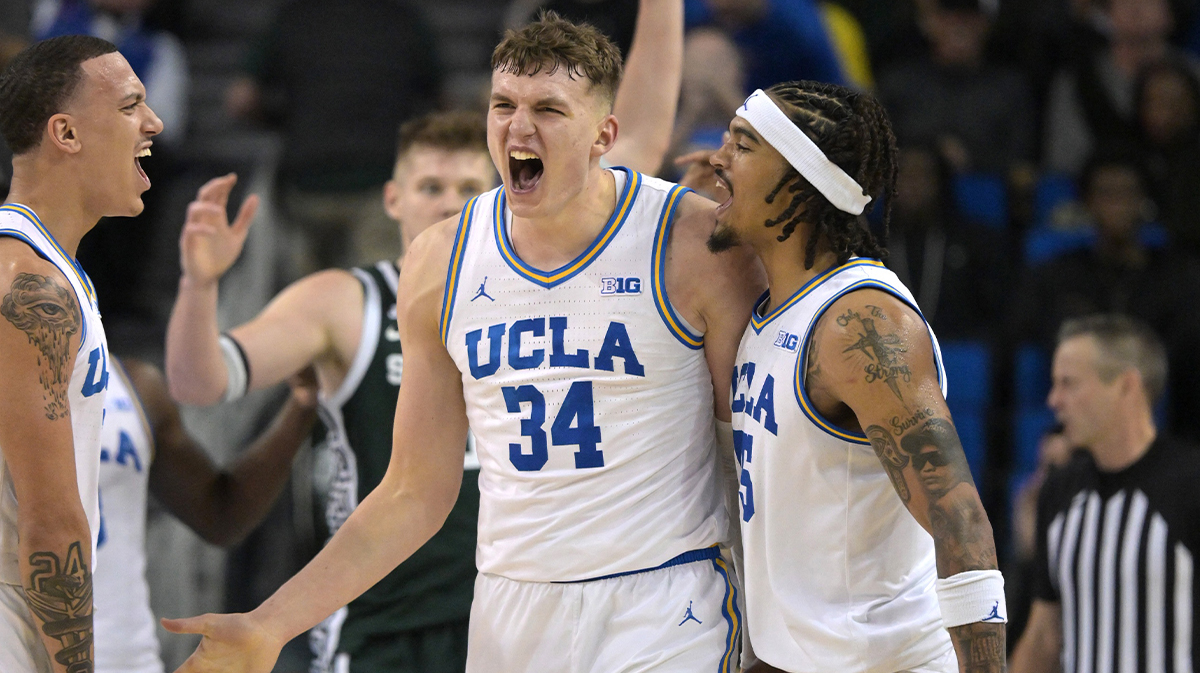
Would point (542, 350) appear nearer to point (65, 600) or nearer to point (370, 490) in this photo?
point (65, 600)

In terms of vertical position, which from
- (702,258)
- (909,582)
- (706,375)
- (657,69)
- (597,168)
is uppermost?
(657,69)

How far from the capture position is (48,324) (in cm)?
362

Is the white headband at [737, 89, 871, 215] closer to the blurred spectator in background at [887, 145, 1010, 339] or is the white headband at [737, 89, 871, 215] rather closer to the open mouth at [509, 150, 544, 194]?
Result: the open mouth at [509, 150, 544, 194]

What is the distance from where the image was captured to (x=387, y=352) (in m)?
5.37

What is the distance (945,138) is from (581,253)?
5.88m

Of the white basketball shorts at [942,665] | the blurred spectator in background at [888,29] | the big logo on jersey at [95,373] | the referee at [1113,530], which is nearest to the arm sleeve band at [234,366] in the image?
the big logo on jersey at [95,373]

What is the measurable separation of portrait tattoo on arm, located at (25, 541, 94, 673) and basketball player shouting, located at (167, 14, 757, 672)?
1.06ft

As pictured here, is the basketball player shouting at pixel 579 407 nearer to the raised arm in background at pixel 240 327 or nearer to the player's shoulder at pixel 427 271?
the player's shoulder at pixel 427 271

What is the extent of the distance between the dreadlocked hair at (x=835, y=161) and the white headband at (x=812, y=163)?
0.02 metres

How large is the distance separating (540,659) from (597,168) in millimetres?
1485

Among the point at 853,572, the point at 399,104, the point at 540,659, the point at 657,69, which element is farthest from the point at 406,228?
the point at 399,104

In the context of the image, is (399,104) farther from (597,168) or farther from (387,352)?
(597,168)

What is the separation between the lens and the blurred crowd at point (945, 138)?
8.62m

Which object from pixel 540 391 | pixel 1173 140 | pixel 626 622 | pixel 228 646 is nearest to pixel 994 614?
pixel 626 622
